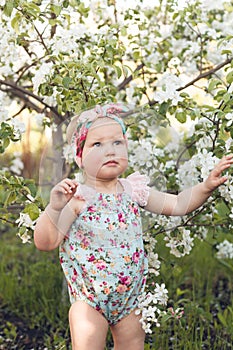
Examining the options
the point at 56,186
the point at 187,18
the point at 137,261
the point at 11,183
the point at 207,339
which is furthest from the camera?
the point at 187,18

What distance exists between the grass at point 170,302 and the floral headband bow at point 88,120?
0.86 meters

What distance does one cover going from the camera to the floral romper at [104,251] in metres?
2.42

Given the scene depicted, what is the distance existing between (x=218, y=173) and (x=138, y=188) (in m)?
0.29

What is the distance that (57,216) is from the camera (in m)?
2.38

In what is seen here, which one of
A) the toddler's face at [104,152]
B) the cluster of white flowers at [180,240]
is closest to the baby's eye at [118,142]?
the toddler's face at [104,152]

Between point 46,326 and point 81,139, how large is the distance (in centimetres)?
171

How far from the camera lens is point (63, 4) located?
10.2 ft

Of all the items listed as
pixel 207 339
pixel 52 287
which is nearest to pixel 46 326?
pixel 52 287

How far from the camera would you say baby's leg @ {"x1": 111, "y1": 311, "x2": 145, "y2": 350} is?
101 inches

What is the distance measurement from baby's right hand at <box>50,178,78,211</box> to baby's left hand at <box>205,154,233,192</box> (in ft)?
1.70

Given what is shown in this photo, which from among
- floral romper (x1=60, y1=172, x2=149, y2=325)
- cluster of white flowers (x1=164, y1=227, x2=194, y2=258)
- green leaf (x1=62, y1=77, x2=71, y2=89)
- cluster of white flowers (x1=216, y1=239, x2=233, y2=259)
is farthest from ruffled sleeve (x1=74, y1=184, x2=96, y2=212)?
cluster of white flowers (x1=216, y1=239, x2=233, y2=259)

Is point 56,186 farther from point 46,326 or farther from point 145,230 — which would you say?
point 46,326

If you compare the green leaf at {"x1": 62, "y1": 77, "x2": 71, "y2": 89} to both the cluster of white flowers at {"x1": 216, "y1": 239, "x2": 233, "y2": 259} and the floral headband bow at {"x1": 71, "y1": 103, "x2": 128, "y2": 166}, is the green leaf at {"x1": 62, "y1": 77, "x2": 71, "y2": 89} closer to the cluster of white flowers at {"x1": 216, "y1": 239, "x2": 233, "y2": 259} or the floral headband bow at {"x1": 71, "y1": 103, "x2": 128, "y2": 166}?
the floral headband bow at {"x1": 71, "y1": 103, "x2": 128, "y2": 166}

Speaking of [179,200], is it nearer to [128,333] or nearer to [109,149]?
[109,149]
